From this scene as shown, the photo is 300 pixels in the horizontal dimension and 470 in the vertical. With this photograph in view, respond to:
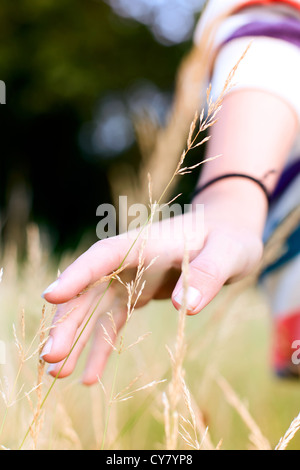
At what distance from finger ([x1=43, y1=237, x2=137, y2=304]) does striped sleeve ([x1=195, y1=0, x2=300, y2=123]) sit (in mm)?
351

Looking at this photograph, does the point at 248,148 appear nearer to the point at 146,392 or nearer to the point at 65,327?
the point at 65,327

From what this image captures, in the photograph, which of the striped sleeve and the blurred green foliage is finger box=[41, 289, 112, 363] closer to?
the striped sleeve

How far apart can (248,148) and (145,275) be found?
268 millimetres

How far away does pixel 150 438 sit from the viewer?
1.14 m

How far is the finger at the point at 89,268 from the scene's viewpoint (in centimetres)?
52

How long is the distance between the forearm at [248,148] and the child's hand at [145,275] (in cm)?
2

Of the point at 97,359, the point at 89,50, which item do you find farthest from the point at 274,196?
the point at 89,50

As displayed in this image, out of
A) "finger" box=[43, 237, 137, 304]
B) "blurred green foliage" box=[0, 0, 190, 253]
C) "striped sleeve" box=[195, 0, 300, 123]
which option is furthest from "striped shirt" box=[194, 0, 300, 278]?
"blurred green foliage" box=[0, 0, 190, 253]

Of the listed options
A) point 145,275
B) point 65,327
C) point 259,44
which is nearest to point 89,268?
point 65,327

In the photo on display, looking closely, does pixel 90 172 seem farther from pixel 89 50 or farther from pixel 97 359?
pixel 97 359

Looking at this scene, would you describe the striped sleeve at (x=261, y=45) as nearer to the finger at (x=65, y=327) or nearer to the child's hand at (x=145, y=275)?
the child's hand at (x=145, y=275)

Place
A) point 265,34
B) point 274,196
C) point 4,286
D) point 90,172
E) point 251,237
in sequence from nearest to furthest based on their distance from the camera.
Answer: point 251,237
point 265,34
point 274,196
point 4,286
point 90,172

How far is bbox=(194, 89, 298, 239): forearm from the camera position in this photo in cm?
76
